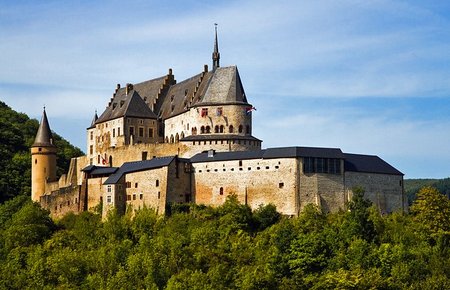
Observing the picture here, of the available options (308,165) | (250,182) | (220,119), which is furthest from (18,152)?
(308,165)

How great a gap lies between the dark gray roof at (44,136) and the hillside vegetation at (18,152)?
8.14 meters

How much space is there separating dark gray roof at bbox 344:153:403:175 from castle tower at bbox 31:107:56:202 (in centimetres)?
2732

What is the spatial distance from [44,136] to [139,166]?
50.8 feet

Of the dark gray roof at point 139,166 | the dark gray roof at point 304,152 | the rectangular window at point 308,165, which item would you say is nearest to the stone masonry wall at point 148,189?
the dark gray roof at point 139,166

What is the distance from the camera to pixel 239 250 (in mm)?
72625

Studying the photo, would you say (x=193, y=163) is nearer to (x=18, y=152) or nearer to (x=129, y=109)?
(x=129, y=109)

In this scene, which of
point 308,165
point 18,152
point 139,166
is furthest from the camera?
point 18,152

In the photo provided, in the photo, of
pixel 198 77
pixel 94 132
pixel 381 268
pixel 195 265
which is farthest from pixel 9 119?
pixel 381 268

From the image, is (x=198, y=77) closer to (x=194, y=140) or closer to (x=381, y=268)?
(x=194, y=140)

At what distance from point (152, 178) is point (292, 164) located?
10.6 metres

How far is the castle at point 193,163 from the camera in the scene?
77.6 metres

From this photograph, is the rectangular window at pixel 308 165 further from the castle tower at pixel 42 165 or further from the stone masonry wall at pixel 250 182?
the castle tower at pixel 42 165

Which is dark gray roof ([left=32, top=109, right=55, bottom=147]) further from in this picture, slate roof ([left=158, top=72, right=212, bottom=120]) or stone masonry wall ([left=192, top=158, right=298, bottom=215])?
stone masonry wall ([left=192, top=158, right=298, bottom=215])

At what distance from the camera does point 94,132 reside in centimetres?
9700
